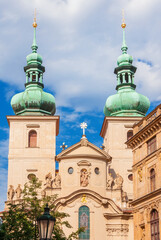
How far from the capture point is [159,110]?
30.6 metres

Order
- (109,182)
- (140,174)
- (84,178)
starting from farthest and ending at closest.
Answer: (109,182) → (84,178) → (140,174)

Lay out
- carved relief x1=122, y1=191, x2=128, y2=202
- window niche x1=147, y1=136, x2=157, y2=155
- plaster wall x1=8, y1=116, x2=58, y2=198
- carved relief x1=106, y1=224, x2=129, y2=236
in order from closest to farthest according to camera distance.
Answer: window niche x1=147, y1=136, x2=157, y2=155 → carved relief x1=106, y1=224, x2=129, y2=236 → carved relief x1=122, y1=191, x2=128, y2=202 → plaster wall x1=8, y1=116, x2=58, y2=198

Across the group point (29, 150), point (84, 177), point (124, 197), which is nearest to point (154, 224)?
point (124, 197)

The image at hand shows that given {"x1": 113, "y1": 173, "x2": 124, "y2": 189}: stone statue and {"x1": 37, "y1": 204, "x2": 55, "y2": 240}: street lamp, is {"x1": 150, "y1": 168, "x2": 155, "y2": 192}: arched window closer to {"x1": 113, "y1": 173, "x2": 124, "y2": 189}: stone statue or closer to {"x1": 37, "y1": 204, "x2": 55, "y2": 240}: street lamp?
{"x1": 113, "y1": 173, "x2": 124, "y2": 189}: stone statue

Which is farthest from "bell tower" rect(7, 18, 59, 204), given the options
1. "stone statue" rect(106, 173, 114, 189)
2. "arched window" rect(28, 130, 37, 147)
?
"stone statue" rect(106, 173, 114, 189)

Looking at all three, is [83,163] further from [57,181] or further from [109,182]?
[109,182]

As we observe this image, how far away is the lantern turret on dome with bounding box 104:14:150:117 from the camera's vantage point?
54.5 metres

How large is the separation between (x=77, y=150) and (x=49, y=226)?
34349 mm

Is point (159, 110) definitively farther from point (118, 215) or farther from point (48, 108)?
point (48, 108)

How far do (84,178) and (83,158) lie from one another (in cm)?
212

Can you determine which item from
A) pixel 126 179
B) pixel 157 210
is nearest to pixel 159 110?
pixel 157 210

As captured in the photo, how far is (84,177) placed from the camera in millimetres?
46188

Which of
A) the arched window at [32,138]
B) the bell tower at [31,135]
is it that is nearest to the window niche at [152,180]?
the bell tower at [31,135]

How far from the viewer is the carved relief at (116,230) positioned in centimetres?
4412
